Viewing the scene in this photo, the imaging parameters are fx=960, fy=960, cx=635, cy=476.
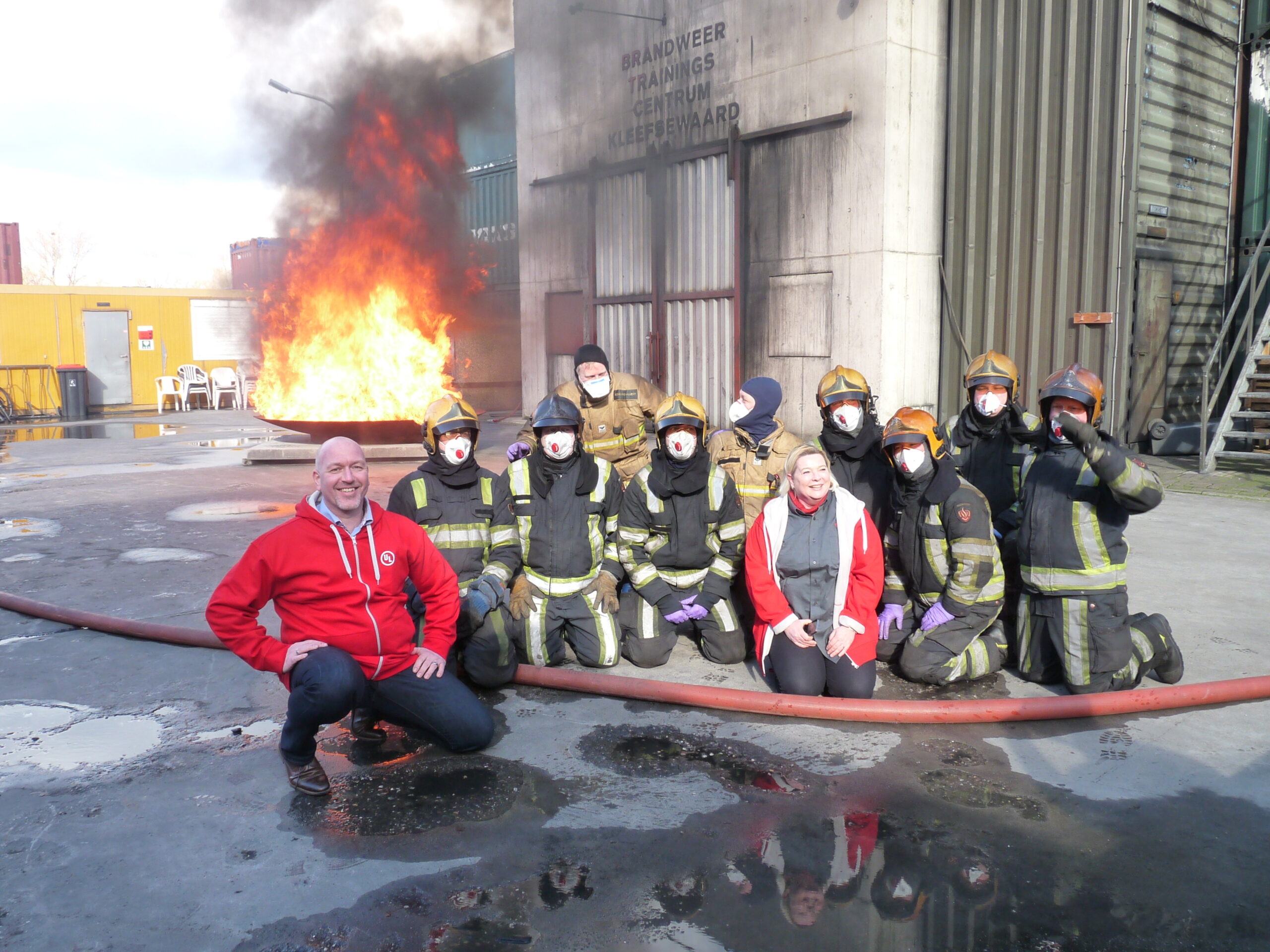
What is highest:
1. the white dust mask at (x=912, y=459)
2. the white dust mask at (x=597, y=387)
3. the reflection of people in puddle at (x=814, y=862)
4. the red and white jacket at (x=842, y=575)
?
the white dust mask at (x=597, y=387)

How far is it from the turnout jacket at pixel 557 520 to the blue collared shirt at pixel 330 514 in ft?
A: 3.79

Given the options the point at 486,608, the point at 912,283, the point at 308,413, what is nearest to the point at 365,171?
the point at 308,413

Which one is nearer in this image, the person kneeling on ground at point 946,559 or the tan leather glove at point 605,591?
the person kneeling on ground at point 946,559

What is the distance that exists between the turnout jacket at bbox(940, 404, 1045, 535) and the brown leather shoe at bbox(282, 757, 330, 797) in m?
3.36

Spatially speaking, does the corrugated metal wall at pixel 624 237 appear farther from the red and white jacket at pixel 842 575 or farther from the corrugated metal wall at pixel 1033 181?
the red and white jacket at pixel 842 575

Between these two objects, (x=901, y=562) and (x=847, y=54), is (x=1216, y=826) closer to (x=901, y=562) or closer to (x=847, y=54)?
(x=901, y=562)

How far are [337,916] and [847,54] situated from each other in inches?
423

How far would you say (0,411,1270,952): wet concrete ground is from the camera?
260 cm

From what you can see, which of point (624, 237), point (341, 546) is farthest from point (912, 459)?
point (624, 237)

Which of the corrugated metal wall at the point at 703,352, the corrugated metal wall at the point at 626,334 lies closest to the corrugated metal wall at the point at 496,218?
the corrugated metal wall at the point at 626,334

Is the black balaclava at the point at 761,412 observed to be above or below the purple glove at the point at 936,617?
above

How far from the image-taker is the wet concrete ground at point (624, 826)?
8.53 feet

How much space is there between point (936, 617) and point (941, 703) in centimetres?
68

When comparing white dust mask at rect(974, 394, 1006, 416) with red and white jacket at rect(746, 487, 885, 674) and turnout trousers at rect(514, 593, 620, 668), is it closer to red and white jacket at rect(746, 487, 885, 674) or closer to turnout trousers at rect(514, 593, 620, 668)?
red and white jacket at rect(746, 487, 885, 674)
